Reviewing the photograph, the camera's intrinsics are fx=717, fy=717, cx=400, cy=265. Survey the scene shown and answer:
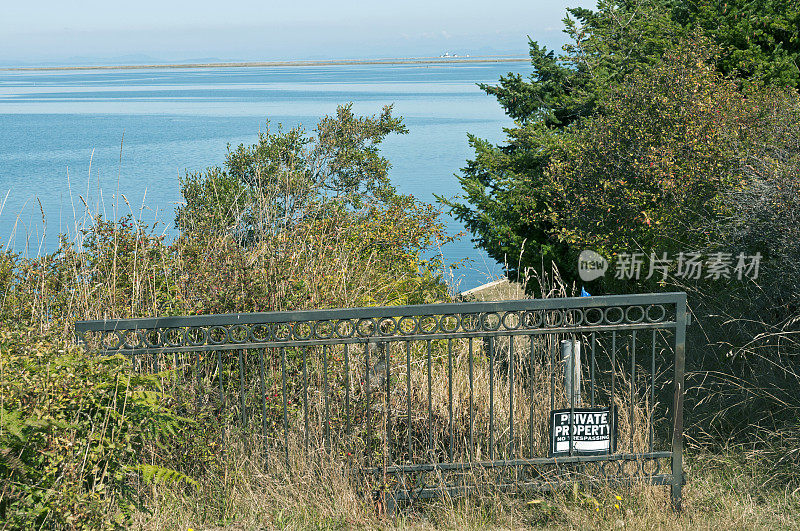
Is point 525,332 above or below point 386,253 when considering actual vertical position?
below

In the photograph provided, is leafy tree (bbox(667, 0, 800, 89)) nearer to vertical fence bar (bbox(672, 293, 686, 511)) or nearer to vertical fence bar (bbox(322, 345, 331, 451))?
vertical fence bar (bbox(672, 293, 686, 511))

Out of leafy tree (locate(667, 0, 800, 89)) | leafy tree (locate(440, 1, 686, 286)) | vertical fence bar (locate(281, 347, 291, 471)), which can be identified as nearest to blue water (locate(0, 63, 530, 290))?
leafy tree (locate(440, 1, 686, 286))

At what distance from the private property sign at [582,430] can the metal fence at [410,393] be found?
1cm

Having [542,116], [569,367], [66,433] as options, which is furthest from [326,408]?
[542,116]

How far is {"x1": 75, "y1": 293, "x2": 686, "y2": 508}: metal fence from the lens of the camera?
4.14 meters

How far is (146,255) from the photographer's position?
5.87 m

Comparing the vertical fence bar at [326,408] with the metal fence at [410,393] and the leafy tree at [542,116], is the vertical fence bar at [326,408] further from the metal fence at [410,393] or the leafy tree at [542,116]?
the leafy tree at [542,116]

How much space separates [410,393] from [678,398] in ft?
5.29

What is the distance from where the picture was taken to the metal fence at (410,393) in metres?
4.14

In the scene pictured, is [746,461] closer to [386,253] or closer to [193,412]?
[193,412]

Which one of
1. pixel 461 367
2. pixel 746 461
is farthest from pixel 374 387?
pixel 746 461

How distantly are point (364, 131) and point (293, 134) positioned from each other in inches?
75.8

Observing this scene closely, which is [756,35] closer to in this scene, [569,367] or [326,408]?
[569,367]

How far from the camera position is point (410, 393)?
445 centimetres
